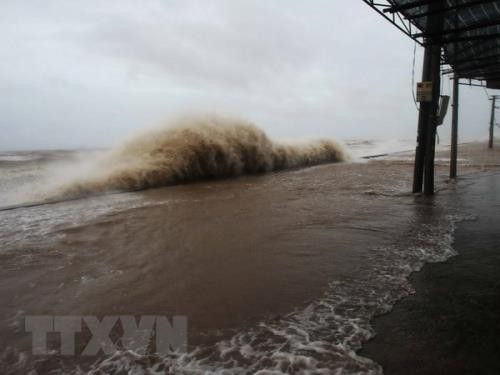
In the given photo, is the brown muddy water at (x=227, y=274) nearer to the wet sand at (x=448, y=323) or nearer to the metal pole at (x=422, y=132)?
the wet sand at (x=448, y=323)

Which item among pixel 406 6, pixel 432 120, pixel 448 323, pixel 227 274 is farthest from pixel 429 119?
pixel 227 274

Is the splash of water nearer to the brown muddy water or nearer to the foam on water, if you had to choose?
the brown muddy water

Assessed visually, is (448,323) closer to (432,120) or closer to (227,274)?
(227,274)

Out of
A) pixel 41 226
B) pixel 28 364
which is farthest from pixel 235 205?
pixel 28 364

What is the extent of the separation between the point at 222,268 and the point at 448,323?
2.19 meters

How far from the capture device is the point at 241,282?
11.3 feet

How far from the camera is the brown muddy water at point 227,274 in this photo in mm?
2352

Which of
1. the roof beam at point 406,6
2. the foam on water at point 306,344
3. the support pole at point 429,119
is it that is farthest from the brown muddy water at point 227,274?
the roof beam at point 406,6
